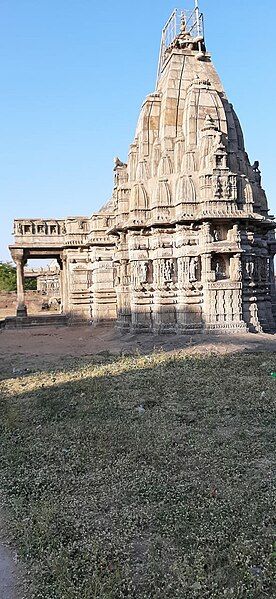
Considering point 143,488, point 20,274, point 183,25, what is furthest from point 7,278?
point 143,488

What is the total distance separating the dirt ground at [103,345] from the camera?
15.1 m

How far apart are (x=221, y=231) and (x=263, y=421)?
11.4 meters

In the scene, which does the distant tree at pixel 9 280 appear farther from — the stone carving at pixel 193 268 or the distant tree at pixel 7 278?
the stone carving at pixel 193 268

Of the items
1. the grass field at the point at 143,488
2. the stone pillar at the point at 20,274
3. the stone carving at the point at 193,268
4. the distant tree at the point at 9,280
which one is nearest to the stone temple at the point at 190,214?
the stone carving at the point at 193,268

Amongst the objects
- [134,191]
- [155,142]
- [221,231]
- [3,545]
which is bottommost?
[3,545]

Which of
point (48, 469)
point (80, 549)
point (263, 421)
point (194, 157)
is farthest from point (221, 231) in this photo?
point (80, 549)

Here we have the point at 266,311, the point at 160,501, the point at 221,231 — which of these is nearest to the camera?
the point at 160,501

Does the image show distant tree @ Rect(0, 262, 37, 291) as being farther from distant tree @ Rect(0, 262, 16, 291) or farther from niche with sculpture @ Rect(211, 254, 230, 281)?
niche with sculpture @ Rect(211, 254, 230, 281)

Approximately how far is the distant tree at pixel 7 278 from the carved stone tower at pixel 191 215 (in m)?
34.8

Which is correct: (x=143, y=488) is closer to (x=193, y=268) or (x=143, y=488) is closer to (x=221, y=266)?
(x=193, y=268)

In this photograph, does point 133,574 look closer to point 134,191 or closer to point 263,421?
point 263,421

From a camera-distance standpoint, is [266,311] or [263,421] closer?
[263,421]

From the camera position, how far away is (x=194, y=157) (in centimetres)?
1844

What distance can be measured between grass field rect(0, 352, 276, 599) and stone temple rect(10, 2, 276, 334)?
318 inches
